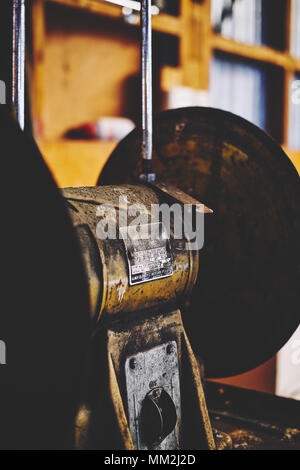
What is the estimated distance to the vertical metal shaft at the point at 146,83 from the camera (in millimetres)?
913

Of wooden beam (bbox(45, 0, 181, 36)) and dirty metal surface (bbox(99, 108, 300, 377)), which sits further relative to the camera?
wooden beam (bbox(45, 0, 181, 36))

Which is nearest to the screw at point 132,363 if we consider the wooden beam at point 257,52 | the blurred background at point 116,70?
A: the blurred background at point 116,70

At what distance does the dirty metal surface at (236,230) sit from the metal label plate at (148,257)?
0.18 m

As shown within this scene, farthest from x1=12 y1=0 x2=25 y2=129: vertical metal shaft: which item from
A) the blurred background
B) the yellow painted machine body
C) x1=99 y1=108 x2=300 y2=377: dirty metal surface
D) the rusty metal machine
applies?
the blurred background

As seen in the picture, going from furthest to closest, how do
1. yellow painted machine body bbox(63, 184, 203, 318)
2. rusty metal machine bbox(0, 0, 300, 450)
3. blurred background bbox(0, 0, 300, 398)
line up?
blurred background bbox(0, 0, 300, 398) < yellow painted machine body bbox(63, 184, 203, 318) < rusty metal machine bbox(0, 0, 300, 450)

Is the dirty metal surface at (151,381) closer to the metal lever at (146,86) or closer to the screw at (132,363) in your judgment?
the screw at (132,363)

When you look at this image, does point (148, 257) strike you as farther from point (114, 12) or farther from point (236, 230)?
point (114, 12)

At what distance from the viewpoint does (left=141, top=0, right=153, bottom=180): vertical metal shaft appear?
0.91 meters

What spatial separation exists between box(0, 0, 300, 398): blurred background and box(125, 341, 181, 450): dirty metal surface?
814 mm

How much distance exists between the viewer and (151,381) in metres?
0.80

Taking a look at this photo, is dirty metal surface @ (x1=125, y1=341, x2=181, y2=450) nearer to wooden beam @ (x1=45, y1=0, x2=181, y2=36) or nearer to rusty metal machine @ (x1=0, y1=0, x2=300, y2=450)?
rusty metal machine @ (x1=0, y1=0, x2=300, y2=450)

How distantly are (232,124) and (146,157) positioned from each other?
0.17 m

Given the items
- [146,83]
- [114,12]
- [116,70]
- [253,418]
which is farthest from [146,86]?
[116,70]
